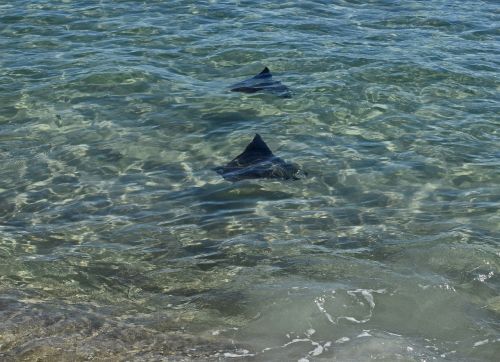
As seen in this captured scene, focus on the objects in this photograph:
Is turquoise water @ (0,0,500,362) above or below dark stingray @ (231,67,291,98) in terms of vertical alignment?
below

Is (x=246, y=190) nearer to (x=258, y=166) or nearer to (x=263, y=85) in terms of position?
(x=258, y=166)

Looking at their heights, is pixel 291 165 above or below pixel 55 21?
below

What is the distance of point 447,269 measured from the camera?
8273 millimetres

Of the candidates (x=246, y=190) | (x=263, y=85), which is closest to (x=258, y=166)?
(x=246, y=190)

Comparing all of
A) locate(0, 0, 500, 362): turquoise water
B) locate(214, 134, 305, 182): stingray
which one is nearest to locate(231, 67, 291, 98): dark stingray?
locate(0, 0, 500, 362): turquoise water

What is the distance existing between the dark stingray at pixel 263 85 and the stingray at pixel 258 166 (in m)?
2.54

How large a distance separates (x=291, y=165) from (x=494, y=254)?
10.4 ft

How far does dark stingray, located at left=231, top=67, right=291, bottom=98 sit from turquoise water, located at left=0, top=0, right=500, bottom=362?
180 millimetres

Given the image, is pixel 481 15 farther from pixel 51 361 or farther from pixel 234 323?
pixel 51 361

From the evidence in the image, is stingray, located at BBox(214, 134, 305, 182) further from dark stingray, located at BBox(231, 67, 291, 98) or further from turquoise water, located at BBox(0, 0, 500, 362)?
dark stingray, located at BBox(231, 67, 291, 98)

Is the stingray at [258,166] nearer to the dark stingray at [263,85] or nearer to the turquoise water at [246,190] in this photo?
the turquoise water at [246,190]

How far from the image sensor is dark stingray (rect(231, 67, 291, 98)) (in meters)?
13.2

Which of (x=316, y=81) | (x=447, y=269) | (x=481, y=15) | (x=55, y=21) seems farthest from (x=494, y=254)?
(x=55, y=21)

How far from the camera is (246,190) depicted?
10.2m
